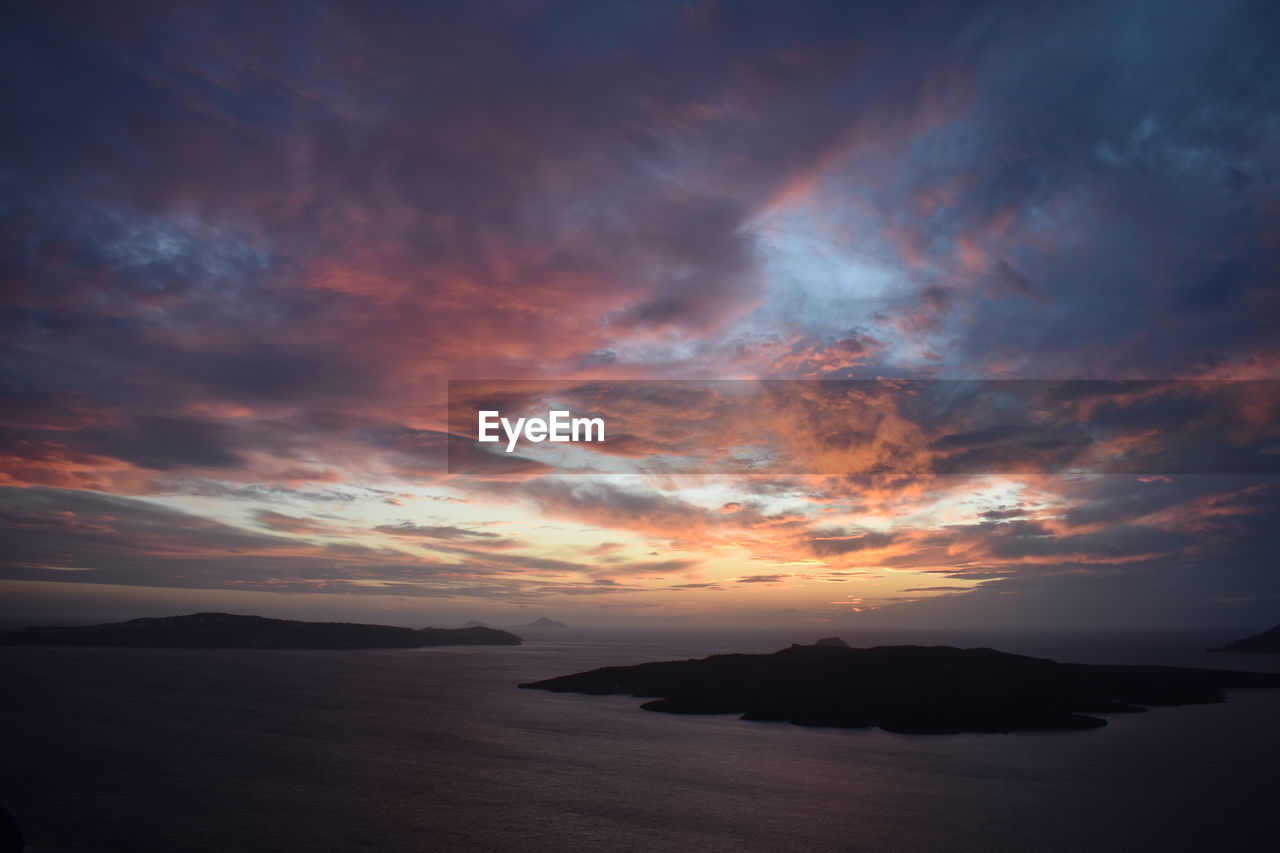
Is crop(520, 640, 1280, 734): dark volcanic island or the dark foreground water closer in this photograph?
the dark foreground water

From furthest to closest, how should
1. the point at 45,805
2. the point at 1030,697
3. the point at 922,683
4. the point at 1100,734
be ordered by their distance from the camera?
the point at 922,683 → the point at 1030,697 → the point at 1100,734 → the point at 45,805

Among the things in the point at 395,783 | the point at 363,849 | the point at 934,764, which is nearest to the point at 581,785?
the point at 395,783

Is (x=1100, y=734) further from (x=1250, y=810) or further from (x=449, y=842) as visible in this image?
(x=449, y=842)

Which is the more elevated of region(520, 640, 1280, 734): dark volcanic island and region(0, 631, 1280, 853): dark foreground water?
region(0, 631, 1280, 853): dark foreground water

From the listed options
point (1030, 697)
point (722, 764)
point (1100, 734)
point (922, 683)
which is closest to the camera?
point (722, 764)

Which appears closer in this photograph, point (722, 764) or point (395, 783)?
point (395, 783)

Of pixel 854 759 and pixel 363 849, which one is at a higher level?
pixel 363 849
